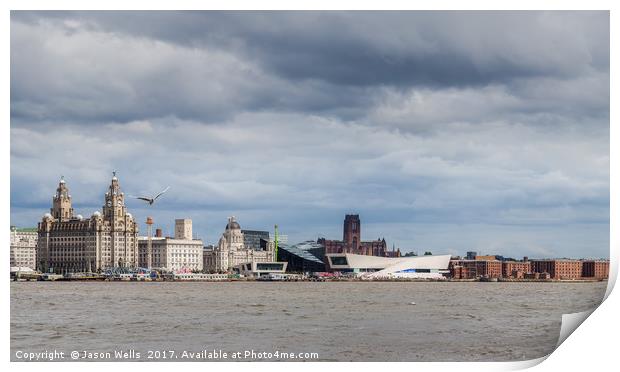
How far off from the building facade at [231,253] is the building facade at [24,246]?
13476 mm

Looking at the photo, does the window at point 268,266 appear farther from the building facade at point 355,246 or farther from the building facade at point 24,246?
the building facade at point 24,246

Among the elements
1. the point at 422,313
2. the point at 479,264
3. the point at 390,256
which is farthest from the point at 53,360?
the point at 390,256

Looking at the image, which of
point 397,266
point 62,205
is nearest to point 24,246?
point 62,205

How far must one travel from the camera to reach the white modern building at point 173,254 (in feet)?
186

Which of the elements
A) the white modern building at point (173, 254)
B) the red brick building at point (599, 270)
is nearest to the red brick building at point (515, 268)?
the white modern building at point (173, 254)

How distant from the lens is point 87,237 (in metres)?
52.3

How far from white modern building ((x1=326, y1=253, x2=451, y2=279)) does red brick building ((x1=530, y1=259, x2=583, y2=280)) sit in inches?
202

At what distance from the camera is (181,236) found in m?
60.2

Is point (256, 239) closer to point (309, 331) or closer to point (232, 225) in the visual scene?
point (232, 225)

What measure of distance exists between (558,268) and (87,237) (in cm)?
2392

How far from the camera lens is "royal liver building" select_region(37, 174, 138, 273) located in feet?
161

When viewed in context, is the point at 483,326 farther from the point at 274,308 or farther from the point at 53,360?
the point at 53,360

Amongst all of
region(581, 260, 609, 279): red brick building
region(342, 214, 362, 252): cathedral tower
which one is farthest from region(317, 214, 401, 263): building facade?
region(581, 260, 609, 279): red brick building

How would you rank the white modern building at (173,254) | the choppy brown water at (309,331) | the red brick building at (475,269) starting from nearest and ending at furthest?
the choppy brown water at (309,331), the red brick building at (475,269), the white modern building at (173,254)
